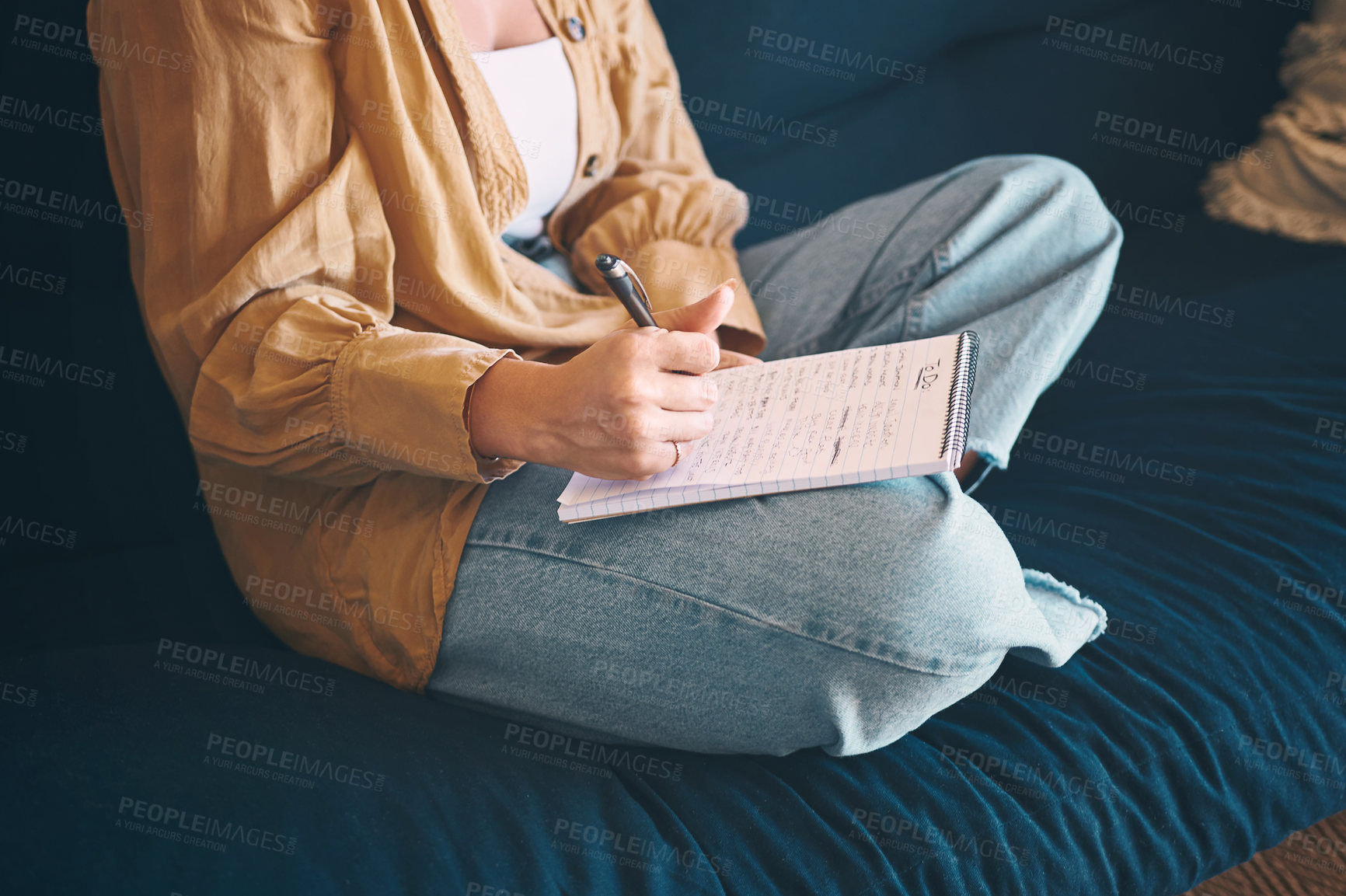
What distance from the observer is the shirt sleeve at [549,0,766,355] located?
35.8 inches

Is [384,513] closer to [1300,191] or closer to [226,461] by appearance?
[226,461]

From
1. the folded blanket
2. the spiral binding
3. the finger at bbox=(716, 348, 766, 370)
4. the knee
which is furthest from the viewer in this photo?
the folded blanket

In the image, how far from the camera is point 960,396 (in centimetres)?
55

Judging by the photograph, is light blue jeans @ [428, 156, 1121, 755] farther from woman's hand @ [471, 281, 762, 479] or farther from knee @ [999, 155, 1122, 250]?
knee @ [999, 155, 1122, 250]

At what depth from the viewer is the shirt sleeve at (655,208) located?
35.8 inches

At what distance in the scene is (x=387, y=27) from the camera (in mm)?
650

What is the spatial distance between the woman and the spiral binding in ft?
0.24

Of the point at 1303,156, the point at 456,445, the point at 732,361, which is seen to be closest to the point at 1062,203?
the point at 732,361

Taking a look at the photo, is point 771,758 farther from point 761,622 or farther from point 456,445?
point 456,445

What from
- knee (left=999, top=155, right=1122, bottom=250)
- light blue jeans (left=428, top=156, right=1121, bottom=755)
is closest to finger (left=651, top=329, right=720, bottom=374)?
light blue jeans (left=428, top=156, right=1121, bottom=755)

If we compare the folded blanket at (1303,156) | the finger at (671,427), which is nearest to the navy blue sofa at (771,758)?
the folded blanket at (1303,156)

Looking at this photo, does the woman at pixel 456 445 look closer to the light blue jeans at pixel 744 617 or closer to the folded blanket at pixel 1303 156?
the light blue jeans at pixel 744 617

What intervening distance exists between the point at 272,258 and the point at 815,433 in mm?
411

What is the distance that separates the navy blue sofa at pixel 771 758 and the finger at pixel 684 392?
29 centimetres
